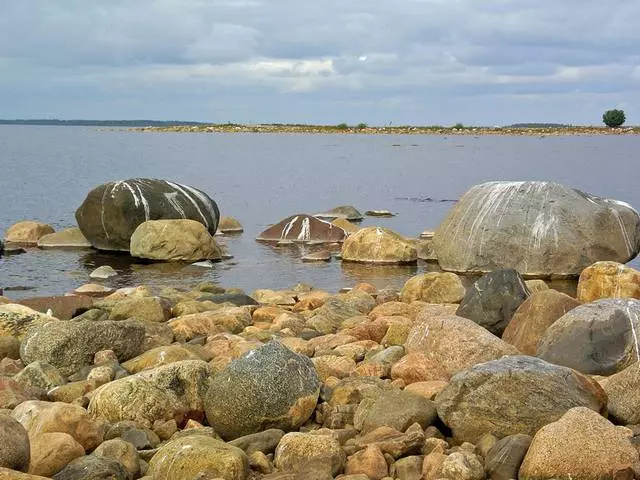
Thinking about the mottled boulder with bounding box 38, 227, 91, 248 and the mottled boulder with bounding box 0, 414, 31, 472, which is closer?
the mottled boulder with bounding box 0, 414, 31, 472

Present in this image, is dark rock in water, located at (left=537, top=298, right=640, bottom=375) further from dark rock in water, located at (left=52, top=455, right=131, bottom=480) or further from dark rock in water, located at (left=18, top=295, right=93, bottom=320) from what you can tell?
dark rock in water, located at (left=18, top=295, right=93, bottom=320)

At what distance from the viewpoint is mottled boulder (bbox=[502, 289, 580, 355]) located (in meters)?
11.1

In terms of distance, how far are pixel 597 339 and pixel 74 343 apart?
5902 millimetres

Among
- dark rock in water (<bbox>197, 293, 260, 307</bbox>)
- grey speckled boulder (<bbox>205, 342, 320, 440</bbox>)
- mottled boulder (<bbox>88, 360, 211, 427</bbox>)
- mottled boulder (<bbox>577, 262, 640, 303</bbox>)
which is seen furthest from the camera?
dark rock in water (<bbox>197, 293, 260, 307</bbox>)

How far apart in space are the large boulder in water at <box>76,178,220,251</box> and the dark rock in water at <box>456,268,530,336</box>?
44.3ft

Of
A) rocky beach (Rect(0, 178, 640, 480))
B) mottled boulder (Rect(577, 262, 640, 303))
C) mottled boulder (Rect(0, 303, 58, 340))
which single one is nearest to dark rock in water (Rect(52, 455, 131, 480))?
rocky beach (Rect(0, 178, 640, 480))

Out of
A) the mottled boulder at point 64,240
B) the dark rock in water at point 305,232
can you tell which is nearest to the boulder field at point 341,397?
the mottled boulder at point 64,240

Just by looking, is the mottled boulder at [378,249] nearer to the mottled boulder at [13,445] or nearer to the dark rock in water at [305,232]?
the dark rock in water at [305,232]

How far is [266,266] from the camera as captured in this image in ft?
72.2

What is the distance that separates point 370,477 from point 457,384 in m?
1.38

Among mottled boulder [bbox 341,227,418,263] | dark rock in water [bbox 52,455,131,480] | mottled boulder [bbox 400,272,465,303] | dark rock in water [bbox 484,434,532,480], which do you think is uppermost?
dark rock in water [bbox 484,434,532,480]

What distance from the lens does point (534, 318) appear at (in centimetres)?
1127

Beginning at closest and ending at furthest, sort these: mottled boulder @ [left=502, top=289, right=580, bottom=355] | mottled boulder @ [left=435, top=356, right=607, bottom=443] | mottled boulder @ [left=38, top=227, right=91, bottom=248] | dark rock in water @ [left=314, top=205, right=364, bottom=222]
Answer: mottled boulder @ [left=435, top=356, right=607, bottom=443] < mottled boulder @ [left=502, top=289, right=580, bottom=355] < mottled boulder @ [left=38, top=227, right=91, bottom=248] < dark rock in water @ [left=314, top=205, right=364, bottom=222]

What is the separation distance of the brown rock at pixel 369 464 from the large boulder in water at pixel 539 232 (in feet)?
42.5
